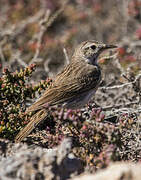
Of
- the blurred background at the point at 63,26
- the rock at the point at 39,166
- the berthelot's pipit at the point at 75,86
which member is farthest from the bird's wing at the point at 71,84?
the blurred background at the point at 63,26

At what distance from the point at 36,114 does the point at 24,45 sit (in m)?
6.86

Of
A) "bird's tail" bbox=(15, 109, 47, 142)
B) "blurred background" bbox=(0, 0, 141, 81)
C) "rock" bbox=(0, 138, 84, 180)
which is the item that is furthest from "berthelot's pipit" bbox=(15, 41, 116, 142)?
"blurred background" bbox=(0, 0, 141, 81)

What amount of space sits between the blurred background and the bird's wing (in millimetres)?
3672

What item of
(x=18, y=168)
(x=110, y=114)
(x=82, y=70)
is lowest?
(x=18, y=168)

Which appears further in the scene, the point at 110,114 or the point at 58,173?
the point at 110,114

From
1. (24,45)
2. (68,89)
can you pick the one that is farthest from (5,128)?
(24,45)

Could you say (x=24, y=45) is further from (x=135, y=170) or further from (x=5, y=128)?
(x=135, y=170)

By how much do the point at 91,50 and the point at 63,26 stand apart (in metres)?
7.12

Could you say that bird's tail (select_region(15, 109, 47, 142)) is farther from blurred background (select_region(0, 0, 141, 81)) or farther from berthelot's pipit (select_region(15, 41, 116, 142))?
blurred background (select_region(0, 0, 141, 81))

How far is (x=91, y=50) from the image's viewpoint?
7238mm

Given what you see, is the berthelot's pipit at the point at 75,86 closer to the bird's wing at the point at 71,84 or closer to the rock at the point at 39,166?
the bird's wing at the point at 71,84

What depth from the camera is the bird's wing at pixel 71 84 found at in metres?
6.24

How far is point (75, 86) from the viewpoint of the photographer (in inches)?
257

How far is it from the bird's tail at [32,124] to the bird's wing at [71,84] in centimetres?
14
